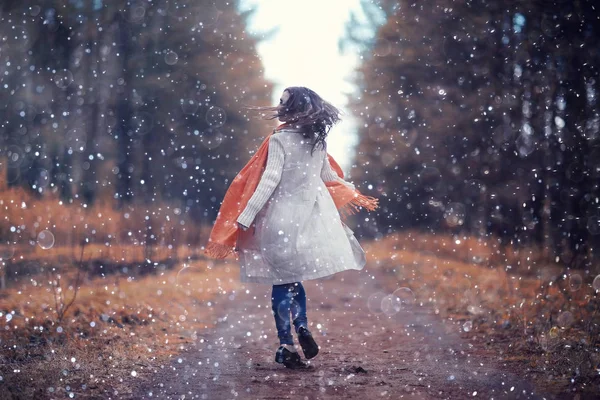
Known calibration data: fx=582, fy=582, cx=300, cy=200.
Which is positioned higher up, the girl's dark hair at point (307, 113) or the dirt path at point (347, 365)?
the girl's dark hair at point (307, 113)

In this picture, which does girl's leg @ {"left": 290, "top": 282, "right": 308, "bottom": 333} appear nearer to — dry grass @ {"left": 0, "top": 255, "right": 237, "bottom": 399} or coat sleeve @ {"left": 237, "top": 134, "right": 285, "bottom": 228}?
coat sleeve @ {"left": 237, "top": 134, "right": 285, "bottom": 228}

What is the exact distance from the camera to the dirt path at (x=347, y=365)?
4.17m

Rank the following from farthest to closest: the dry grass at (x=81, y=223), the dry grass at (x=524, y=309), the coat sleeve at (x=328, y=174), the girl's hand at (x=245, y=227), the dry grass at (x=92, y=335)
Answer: the dry grass at (x=81, y=223) → the coat sleeve at (x=328, y=174) → the girl's hand at (x=245, y=227) → the dry grass at (x=524, y=309) → the dry grass at (x=92, y=335)

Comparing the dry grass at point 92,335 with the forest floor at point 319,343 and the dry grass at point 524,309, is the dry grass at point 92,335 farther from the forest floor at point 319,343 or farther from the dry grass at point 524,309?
the dry grass at point 524,309

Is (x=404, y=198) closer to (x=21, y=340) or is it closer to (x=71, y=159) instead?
(x=71, y=159)

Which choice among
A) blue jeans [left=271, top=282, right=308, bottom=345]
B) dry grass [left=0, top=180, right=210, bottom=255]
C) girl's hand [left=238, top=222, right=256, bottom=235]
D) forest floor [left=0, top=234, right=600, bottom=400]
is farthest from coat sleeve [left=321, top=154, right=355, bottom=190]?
dry grass [left=0, top=180, right=210, bottom=255]

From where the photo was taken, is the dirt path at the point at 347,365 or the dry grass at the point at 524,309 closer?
the dirt path at the point at 347,365

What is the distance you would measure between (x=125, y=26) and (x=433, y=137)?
28.6ft

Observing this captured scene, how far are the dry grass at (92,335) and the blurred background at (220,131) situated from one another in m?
0.10

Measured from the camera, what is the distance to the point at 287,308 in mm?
5113

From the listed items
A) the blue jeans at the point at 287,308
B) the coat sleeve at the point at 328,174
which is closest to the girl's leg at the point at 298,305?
the blue jeans at the point at 287,308

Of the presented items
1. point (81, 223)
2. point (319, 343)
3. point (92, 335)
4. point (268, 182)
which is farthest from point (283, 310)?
point (81, 223)

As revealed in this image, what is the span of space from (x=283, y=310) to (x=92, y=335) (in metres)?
2.02

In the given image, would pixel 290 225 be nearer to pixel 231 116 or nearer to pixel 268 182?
pixel 268 182
